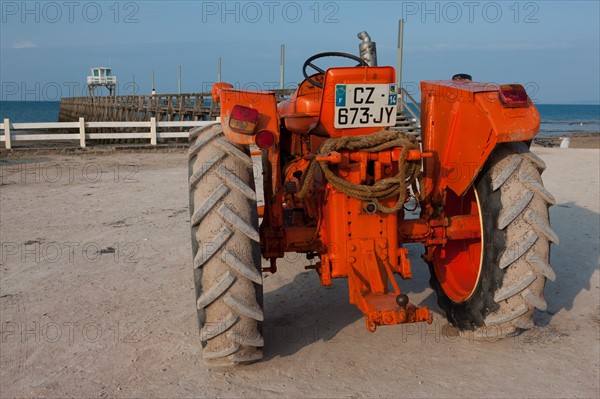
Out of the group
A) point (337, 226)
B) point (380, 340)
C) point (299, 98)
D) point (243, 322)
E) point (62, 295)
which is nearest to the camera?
point (243, 322)

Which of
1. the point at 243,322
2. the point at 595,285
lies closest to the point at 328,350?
the point at 243,322

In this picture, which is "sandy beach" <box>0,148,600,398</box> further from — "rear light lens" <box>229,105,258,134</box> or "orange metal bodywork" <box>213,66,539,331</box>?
"rear light lens" <box>229,105,258,134</box>

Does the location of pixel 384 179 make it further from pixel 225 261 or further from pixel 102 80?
pixel 102 80

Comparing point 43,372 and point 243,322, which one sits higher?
point 243,322

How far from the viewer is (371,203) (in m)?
3.74

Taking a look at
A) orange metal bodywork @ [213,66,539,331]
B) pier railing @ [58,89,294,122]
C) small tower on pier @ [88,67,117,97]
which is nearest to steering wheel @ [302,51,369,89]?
orange metal bodywork @ [213,66,539,331]

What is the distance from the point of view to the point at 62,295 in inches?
201

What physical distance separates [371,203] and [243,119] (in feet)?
3.18

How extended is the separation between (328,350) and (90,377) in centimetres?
156

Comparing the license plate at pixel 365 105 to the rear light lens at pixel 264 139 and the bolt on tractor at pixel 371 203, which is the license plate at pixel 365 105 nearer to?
the bolt on tractor at pixel 371 203

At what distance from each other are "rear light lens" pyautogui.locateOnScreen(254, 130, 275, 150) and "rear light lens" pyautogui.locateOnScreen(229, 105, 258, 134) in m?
0.06

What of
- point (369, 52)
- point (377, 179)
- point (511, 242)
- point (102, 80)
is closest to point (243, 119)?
point (377, 179)

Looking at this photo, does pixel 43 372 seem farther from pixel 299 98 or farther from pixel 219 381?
→ pixel 299 98

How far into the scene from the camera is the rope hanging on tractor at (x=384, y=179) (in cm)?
367
